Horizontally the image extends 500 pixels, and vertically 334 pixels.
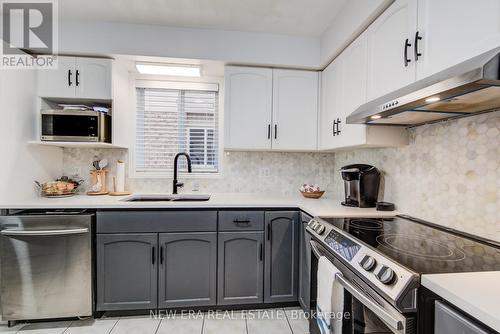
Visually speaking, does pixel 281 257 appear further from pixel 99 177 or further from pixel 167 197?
pixel 99 177

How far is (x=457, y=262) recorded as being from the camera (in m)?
0.95

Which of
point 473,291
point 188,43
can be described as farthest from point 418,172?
point 188,43

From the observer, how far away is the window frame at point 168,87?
8.55 ft

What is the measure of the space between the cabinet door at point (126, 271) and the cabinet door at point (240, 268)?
20.1 inches

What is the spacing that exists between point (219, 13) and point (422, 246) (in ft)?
6.85

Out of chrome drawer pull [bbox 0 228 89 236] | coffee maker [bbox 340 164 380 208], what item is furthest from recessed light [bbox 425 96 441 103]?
chrome drawer pull [bbox 0 228 89 236]

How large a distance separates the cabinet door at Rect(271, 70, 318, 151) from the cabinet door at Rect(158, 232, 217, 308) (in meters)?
1.09

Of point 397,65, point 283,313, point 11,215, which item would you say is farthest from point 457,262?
point 11,215

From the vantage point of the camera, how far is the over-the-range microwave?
2105 mm

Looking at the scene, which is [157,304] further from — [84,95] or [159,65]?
[159,65]

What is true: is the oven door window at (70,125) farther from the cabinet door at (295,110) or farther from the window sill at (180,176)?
the cabinet door at (295,110)

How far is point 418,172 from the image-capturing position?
1.66 m

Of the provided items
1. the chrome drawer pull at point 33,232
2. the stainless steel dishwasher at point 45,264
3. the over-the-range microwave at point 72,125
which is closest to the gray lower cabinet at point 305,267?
the stainless steel dishwasher at point 45,264

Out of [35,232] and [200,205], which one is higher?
[200,205]
